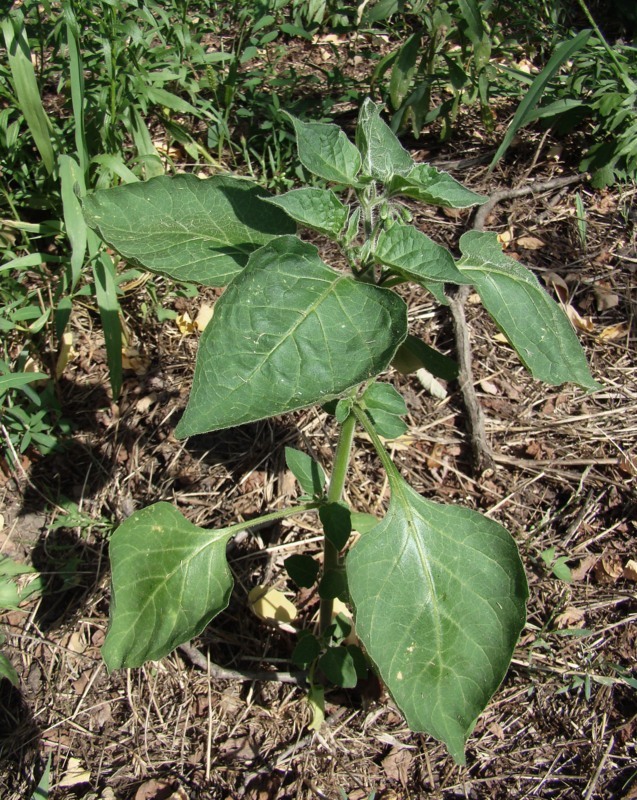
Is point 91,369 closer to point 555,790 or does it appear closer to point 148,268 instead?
point 148,268

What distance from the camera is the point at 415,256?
54.8 inches

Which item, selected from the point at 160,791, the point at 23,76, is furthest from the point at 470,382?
the point at 23,76

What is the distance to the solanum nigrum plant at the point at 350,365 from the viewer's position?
4.21 ft

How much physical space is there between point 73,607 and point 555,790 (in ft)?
5.28

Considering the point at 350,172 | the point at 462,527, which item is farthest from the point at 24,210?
the point at 462,527

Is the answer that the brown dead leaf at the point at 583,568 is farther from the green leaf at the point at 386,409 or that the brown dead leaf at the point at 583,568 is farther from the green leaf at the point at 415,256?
the green leaf at the point at 415,256

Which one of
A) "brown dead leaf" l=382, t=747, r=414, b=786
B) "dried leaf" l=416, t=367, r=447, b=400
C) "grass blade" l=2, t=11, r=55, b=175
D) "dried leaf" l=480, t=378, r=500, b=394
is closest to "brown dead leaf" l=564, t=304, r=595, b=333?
"dried leaf" l=480, t=378, r=500, b=394

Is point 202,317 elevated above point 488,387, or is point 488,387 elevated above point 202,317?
point 202,317

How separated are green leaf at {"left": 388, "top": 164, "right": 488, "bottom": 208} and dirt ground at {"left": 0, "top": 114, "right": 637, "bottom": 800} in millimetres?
1281

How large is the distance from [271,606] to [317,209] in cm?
133

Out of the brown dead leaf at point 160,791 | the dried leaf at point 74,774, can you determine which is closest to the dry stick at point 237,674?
the brown dead leaf at point 160,791

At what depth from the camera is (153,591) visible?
5.43 ft

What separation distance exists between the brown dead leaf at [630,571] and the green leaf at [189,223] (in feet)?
5.33

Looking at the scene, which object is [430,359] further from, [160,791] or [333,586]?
[160,791]
